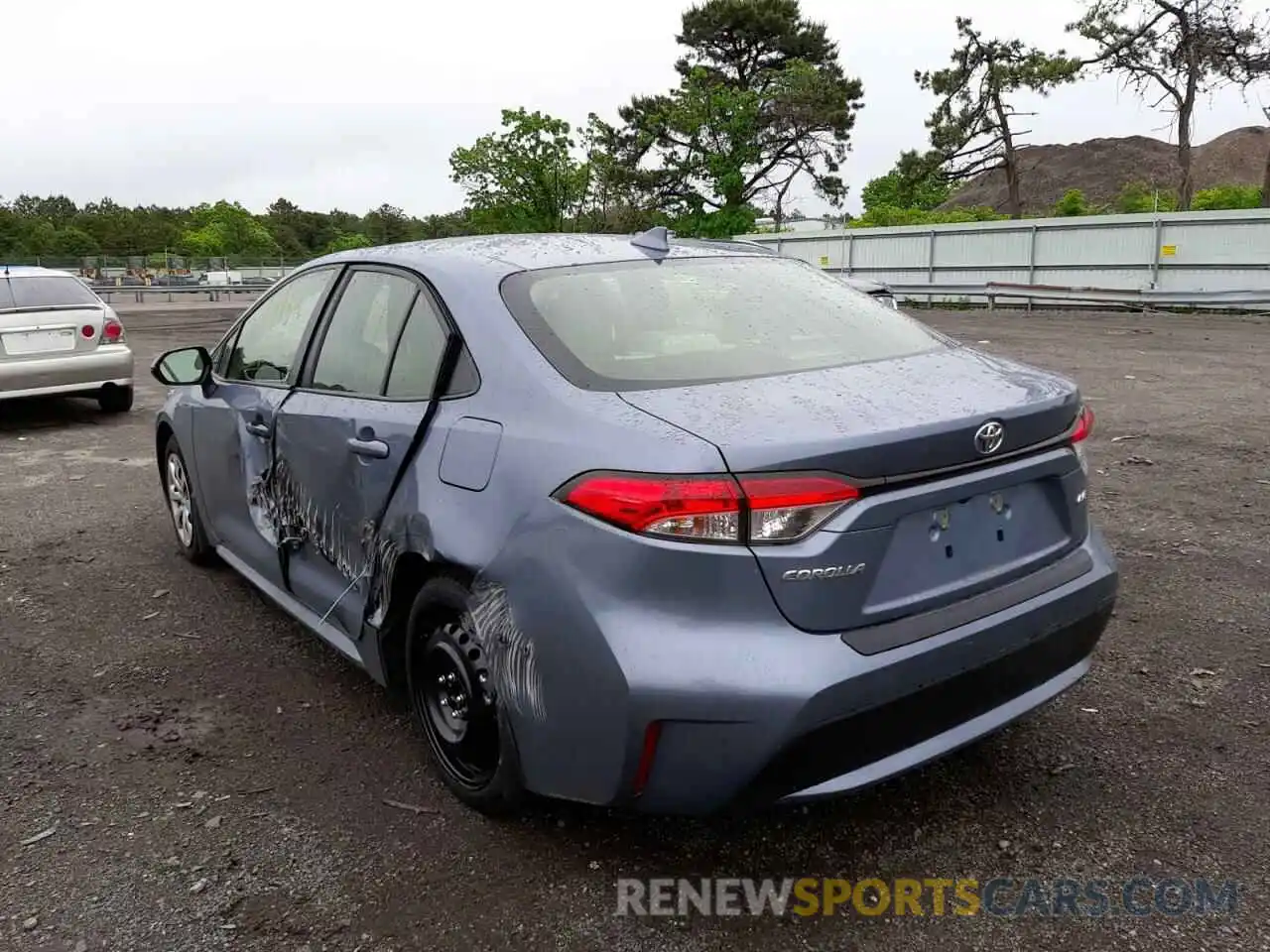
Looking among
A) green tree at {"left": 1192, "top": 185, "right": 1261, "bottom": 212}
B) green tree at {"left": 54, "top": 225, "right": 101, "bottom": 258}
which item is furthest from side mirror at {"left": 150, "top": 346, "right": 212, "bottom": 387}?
green tree at {"left": 54, "top": 225, "right": 101, "bottom": 258}

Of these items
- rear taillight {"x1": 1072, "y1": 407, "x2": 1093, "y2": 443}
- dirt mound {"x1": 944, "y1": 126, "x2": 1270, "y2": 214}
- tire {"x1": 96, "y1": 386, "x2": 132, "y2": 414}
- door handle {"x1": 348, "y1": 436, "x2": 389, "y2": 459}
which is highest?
dirt mound {"x1": 944, "y1": 126, "x2": 1270, "y2": 214}

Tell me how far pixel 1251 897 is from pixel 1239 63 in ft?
115

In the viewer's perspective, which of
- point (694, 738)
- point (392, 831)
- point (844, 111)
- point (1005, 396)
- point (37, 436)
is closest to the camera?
point (694, 738)

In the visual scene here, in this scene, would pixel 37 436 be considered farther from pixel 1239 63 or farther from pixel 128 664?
pixel 1239 63

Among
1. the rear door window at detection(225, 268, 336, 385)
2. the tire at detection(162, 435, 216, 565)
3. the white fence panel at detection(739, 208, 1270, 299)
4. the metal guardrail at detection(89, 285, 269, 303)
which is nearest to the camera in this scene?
the rear door window at detection(225, 268, 336, 385)

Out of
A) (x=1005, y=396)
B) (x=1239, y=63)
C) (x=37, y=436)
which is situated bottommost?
(x=37, y=436)

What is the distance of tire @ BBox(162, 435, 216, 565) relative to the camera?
4.89 metres

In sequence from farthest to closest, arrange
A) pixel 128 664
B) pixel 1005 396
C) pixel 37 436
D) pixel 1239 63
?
pixel 1239 63, pixel 37 436, pixel 128 664, pixel 1005 396

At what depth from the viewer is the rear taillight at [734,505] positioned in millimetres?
2172

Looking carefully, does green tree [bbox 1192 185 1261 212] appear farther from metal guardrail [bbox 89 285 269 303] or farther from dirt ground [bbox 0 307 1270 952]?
dirt ground [bbox 0 307 1270 952]

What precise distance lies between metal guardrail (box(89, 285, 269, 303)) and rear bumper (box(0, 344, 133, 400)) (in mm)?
30361

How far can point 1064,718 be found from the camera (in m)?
3.31

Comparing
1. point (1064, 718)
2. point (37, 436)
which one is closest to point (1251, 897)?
point (1064, 718)

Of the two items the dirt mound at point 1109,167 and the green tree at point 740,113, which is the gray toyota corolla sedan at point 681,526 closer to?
the green tree at point 740,113
